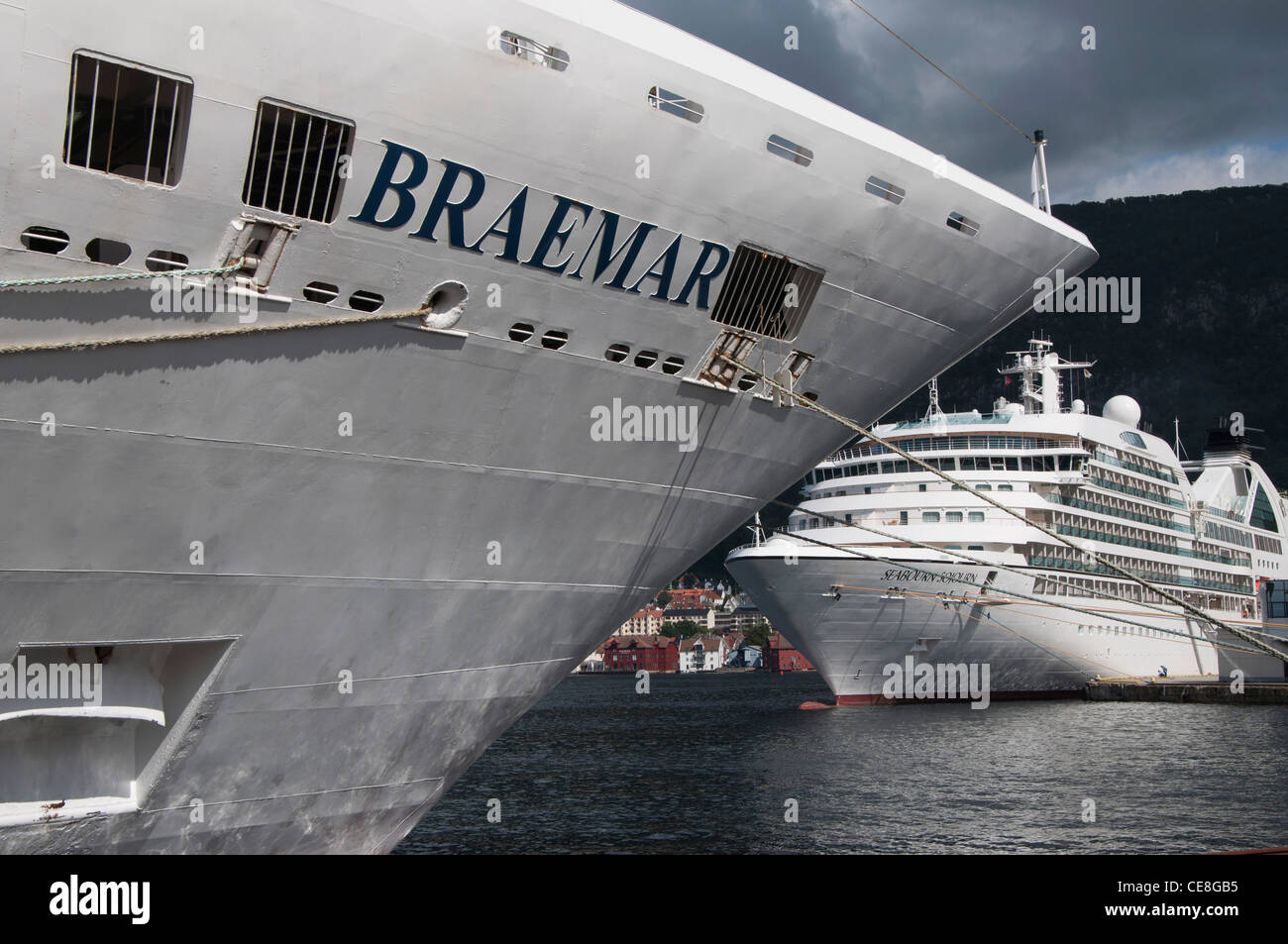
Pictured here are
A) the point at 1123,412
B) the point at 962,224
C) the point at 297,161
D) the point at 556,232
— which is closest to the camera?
the point at 297,161

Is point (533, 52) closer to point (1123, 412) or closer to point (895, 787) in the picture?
point (895, 787)

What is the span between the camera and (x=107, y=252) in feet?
24.4

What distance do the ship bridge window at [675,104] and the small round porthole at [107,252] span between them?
12.9ft

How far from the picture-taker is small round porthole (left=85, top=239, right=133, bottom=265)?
7.37 meters

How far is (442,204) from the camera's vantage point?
8.44 m

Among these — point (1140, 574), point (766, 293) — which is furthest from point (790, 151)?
point (1140, 574)

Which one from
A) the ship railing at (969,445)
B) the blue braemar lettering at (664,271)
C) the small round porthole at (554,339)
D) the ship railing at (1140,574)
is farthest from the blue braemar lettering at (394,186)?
the ship railing at (969,445)

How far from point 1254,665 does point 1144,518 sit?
47.8ft

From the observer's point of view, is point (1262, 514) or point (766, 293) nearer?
point (766, 293)

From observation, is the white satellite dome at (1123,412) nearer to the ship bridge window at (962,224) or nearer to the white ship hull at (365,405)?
the white ship hull at (365,405)

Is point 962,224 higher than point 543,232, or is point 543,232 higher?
point 962,224

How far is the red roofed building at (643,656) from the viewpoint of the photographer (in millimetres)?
169000

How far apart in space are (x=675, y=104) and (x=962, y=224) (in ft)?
12.1

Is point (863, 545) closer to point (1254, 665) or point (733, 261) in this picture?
point (1254, 665)
